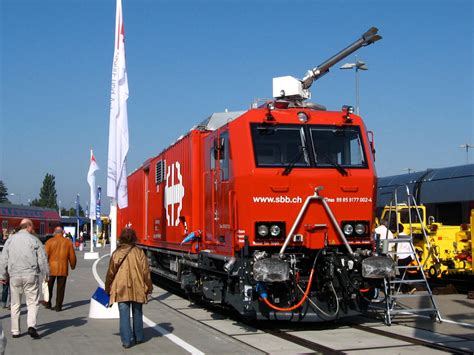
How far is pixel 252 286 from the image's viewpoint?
31.7 ft

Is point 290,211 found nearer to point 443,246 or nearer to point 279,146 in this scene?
point 279,146

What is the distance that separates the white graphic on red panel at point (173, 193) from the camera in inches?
536

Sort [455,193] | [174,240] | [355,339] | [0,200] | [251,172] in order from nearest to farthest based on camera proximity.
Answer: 1. [355,339]
2. [251,172]
3. [174,240]
4. [455,193]
5. [0,200]

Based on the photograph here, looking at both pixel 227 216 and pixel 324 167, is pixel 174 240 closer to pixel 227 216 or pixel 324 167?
pixel 227 216

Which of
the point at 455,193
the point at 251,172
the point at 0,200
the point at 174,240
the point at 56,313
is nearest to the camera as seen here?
the point at 251,172

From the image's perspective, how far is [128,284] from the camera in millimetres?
8766

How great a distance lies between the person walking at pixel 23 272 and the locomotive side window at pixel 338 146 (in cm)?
478

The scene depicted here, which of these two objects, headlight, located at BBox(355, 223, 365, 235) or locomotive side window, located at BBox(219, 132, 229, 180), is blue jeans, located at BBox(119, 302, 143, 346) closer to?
locomotive side window, located at BBox(219, 132, 229, 180)

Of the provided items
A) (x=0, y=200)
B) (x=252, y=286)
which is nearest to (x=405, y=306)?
(x=252, y=286)

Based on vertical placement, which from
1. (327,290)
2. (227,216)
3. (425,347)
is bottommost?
(425,347)

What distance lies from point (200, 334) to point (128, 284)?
1612 mm

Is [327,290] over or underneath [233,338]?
over

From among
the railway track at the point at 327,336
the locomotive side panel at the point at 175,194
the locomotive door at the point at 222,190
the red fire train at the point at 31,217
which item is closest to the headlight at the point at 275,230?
the locomotive door at the point at 222,190

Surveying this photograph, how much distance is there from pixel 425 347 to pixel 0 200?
15442 cm
